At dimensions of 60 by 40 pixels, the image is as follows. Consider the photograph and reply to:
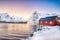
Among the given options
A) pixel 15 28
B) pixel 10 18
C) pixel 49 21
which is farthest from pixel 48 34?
pixel 10 18

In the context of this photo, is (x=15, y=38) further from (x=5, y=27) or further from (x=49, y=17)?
(x=49, y=17)

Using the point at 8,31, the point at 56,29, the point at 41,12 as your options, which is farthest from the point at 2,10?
the point at 56,29

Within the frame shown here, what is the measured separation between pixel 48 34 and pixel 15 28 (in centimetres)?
49

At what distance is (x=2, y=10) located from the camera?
6.56 ft

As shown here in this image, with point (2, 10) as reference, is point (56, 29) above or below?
below

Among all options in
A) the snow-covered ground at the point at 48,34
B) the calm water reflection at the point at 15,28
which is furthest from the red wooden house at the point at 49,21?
the calm water reflection at the point at 15,28

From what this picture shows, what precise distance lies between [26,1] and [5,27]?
1.65 ft

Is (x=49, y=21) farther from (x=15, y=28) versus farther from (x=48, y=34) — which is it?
(x=15, y=28)

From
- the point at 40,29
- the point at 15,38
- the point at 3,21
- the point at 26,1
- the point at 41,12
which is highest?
the point at 26,1

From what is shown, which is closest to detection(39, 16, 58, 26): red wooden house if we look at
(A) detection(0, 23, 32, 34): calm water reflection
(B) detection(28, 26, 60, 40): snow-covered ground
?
(B) detection(28, 26, 60, 40): snow-covered ground

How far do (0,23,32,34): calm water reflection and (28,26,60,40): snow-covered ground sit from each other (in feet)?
0.39

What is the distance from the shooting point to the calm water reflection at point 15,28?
194cm

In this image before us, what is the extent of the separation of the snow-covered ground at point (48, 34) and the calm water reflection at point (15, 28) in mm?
119

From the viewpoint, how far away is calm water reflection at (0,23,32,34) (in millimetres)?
1942
